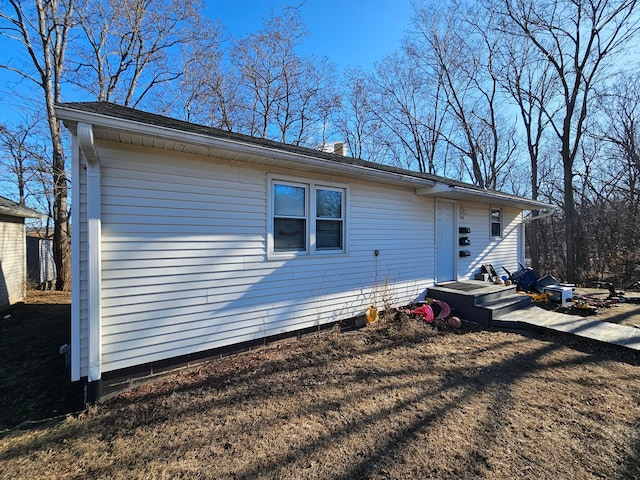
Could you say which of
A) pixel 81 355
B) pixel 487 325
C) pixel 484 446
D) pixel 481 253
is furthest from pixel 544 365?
pixel 81 355

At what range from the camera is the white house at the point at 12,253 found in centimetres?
748

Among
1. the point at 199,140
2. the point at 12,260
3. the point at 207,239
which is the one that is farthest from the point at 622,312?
the point at 12,260

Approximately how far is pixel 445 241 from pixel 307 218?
435cm

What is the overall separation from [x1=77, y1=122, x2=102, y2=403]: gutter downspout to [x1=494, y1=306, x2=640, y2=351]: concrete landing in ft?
20.7

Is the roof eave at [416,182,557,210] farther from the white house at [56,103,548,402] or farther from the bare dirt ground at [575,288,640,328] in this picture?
the bare dirt ground at [575,288,640,328]

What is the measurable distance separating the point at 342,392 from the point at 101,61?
1591 centimetres

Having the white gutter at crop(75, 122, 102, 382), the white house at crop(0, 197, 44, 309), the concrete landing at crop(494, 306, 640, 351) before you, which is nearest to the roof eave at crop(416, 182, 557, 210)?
the concrete landing at crop(494, 306, 640, 351)

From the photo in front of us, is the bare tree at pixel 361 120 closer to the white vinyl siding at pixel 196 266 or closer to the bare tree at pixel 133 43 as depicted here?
the bare tree at pixel 133 43

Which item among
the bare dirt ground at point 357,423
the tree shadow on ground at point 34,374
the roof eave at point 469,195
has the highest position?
the roof eave at point 469,195

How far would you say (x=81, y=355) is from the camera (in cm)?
306

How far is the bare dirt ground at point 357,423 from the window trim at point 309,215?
5.02 feet

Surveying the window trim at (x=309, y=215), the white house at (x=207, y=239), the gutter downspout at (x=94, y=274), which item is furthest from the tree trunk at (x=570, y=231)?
the gutter downspout at (x=94, y=274)

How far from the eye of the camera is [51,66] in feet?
34.2

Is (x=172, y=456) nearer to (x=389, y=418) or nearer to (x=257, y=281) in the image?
(x=389, y=418)
